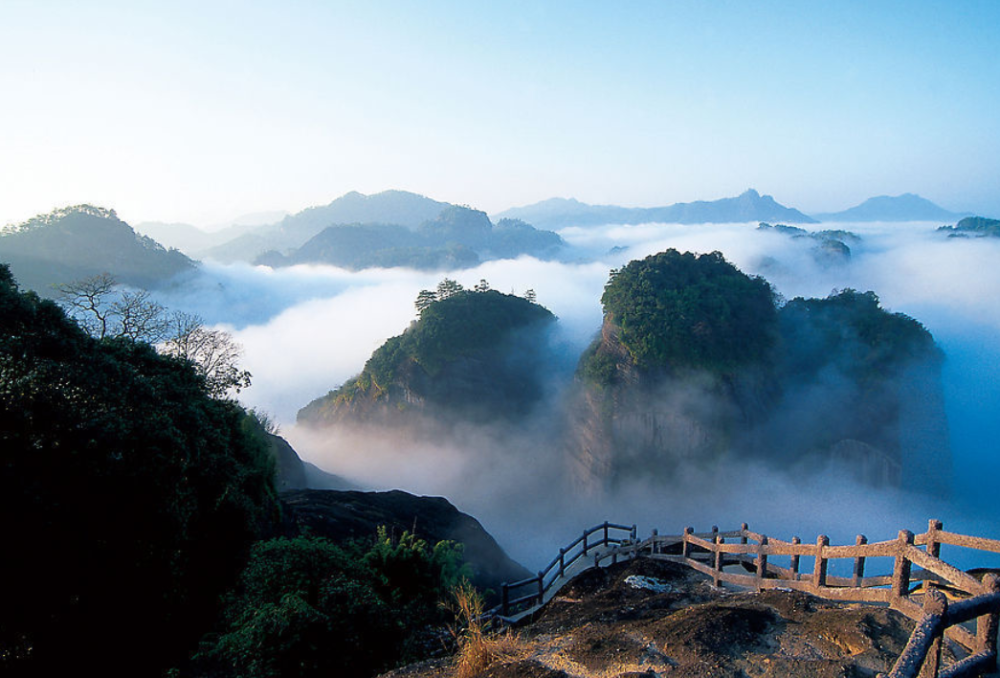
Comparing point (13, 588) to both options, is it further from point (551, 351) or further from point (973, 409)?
point (973, 409)

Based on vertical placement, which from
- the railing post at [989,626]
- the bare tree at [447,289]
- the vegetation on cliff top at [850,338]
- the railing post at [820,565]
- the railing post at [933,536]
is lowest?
the vegetation on cliff top at [850,338]

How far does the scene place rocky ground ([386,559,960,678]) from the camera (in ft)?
16.8

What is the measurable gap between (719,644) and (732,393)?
34.9m

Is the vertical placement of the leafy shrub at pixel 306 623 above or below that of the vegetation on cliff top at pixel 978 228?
below

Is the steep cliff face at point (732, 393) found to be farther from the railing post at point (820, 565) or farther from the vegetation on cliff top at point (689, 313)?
the railing post at point (820, 565)

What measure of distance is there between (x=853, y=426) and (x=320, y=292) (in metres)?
157

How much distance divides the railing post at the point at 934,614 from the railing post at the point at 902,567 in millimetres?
2199

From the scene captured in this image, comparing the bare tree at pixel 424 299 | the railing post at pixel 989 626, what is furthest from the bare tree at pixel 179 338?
the bare tree at pixel 424 299

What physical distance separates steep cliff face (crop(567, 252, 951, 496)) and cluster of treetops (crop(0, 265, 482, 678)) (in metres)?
29.8

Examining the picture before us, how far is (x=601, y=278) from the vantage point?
416 ft

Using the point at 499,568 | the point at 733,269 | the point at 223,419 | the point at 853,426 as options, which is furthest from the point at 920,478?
the point at 223,419

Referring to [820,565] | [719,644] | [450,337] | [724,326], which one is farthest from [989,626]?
[450,337]

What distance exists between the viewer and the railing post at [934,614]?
326cm

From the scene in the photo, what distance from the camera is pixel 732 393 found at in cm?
3769
